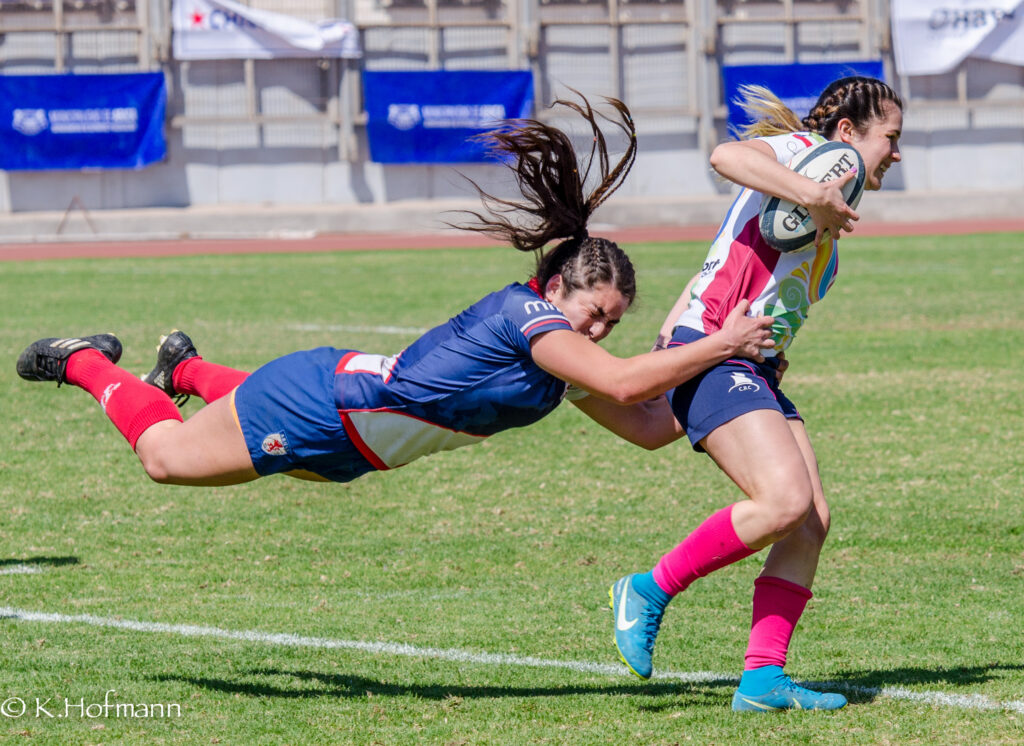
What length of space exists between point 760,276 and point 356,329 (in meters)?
10.2

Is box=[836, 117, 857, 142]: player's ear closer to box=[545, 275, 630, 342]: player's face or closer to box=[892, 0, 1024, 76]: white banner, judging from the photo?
box=[545, 275, 630, 342]: player's face

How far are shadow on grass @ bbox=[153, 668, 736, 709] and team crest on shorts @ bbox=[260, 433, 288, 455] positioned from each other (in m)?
0.83

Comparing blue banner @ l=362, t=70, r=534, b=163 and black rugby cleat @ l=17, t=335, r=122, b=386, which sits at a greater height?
blue banner @ l=362, t=70, r=534, b=163

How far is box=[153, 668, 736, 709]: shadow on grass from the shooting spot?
15.3 feet

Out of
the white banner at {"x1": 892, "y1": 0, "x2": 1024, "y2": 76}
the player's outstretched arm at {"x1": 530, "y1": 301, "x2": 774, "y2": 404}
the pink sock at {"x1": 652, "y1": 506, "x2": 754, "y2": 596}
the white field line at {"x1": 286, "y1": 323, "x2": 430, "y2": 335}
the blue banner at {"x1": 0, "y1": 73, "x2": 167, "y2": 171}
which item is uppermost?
the white banner at {"x1": 892, "y1": 0, "x2": 1024, "y2": 76}

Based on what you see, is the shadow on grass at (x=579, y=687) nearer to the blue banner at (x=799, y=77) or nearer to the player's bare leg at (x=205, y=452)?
the player's bare leg at (x=205, y=452)

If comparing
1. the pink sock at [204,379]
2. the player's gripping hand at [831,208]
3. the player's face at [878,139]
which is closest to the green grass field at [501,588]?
the pink sock at [204,379]

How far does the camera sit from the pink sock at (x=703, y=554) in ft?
14.3

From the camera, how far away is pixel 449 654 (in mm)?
5133

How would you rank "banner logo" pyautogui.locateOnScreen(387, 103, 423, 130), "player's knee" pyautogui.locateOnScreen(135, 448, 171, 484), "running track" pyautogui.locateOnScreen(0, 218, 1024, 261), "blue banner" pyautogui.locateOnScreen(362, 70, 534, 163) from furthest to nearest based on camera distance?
"banner logo" pyautogui.locateOnScreen(387, 103, 423, 130) → "blue banner" pyautogui.locateOnScreen(362, 70, 534, 163) → "running track" pyautogui.locateOnScreen(0, 218, 1024, 261) → "player's knee" pyautogui.locateOnScreen(135, 448, 171, 484)

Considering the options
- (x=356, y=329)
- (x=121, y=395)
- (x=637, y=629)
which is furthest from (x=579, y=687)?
(x=356, y=329)

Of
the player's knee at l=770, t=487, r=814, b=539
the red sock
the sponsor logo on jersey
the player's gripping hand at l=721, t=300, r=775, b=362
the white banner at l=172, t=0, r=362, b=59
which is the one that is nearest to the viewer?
the player's knee at l=770, t=487, r=814, b=539

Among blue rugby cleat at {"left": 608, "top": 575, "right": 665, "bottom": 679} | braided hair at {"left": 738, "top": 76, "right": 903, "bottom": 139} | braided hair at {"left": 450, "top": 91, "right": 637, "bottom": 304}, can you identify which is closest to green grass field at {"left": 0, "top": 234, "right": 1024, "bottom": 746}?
blue rugby cleat at {"left": 608, "top": 575, "right": 665, "bottom": 679}

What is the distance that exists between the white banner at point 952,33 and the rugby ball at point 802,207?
1261 inches
